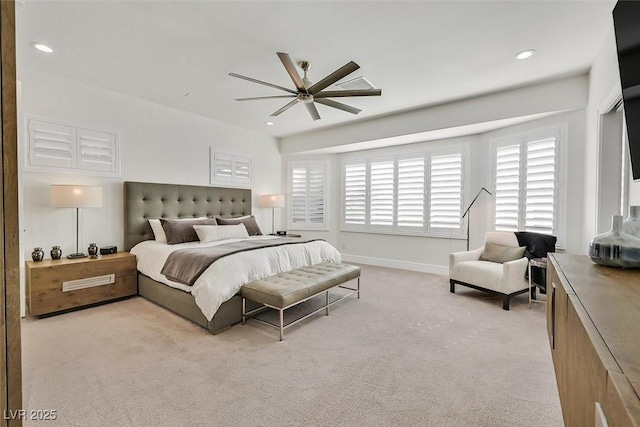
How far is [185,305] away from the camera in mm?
2980

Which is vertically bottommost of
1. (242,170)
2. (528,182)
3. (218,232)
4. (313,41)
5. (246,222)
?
(218,232)

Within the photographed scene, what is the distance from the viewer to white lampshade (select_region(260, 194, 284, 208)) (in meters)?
5.74

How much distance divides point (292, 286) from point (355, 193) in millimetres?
3681

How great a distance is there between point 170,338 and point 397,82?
364cm

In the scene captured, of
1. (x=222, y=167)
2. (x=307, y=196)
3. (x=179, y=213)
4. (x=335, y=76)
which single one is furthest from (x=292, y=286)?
(x=307, y=196)

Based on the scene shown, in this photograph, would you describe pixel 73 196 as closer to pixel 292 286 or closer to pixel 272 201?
pixel 292 286

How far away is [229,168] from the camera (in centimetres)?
538

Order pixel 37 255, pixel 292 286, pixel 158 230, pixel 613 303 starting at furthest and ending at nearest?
1. pixel 158 230
2. pixel 37 255
3. pixel 292 286
4. pixel 613 303

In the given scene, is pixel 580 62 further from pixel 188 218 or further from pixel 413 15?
pixel 188 218

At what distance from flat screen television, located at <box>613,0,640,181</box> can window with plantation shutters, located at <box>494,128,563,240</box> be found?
241 centimetres

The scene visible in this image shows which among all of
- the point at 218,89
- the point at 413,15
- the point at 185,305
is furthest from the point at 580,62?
the point at 185,305

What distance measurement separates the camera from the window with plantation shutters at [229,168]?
5.13 metres

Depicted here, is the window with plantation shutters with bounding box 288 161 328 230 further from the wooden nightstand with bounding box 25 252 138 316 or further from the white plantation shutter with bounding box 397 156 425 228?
the wooden nightstand with bounding box 25 252 138 316

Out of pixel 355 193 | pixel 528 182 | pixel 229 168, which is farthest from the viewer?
pixel 355 193
